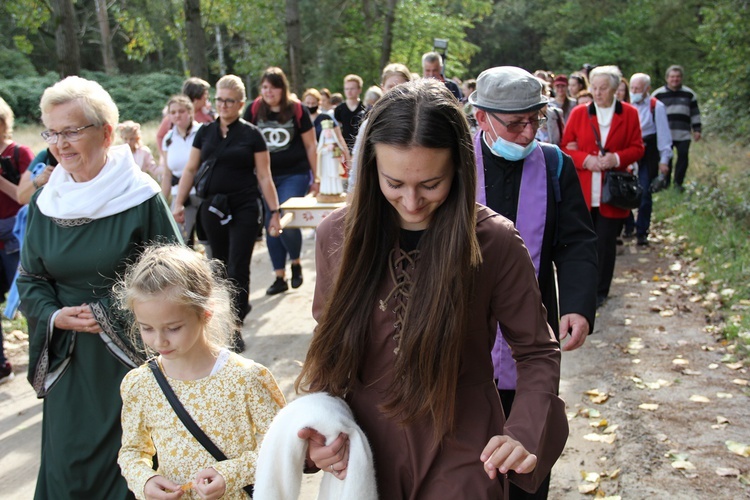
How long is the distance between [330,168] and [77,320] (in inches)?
166

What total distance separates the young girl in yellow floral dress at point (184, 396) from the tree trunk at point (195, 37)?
1097 centimetres

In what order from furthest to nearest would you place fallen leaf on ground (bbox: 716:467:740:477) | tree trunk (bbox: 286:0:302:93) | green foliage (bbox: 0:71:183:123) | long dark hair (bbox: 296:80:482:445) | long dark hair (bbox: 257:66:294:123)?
green foliage (bbox: 0:71:183:123), tree trunk (bbox: 286:0:302:93), long dark hair (bbox: 257:66:294:123), fallen leaf on ground (bbox: 716:467:740:477), long dark hair (bbox: 296:80:482:445)

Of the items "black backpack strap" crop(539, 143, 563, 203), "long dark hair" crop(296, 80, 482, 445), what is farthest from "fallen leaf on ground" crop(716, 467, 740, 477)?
"long dark hair" crop(296, 80, 482, 445)

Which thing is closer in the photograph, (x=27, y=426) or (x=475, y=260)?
(x=475, y=260)

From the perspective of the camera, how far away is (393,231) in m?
2.27

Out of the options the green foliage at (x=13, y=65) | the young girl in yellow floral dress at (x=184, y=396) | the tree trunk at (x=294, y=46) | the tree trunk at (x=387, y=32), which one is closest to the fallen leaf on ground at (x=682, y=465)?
the young girl in yellow floral dress at (x=184, y=396)

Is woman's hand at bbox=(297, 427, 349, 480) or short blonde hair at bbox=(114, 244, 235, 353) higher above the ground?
short blonde hair at bbox=(114, 244, 235, 353)

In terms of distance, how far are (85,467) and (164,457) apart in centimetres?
83

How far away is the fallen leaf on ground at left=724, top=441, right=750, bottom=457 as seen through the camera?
454cm

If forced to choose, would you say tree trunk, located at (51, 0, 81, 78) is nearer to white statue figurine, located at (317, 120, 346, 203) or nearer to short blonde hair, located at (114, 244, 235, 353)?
white statue figurine, located at (317, 120, 346, 203)

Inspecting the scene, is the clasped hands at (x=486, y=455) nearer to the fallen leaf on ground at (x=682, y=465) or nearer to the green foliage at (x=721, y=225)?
the fallen leaf on ground at (x=682, y=465)

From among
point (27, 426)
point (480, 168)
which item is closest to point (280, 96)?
A: point (27, 426)

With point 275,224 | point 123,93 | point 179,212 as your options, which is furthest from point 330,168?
point 123,93

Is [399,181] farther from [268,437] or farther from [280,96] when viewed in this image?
[280,96]
